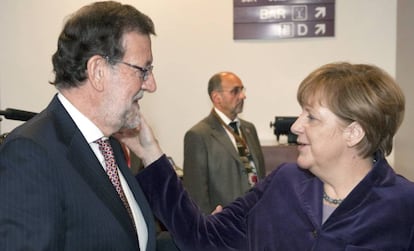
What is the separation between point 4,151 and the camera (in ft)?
3.19

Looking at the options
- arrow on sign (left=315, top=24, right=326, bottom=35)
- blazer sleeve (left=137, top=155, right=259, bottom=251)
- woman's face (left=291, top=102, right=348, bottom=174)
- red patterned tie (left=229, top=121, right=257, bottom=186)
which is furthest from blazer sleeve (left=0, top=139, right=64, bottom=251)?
arrow on sign (left=315, top=24, right=326, bottom=35)

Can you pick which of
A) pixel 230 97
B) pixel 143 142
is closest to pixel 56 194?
pixel 143 142

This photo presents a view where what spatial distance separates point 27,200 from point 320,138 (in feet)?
2.60

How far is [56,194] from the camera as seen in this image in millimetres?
987

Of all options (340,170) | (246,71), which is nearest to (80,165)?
(340,170)

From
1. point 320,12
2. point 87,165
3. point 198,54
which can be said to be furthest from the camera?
point 198,54

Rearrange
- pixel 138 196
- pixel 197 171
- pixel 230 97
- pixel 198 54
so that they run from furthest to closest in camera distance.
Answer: pixel 198 54 → pixel 230 97 → pixel 197 171 → pixel 138 196

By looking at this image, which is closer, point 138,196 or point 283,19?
point 138,196

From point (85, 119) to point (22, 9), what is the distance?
12.4ft

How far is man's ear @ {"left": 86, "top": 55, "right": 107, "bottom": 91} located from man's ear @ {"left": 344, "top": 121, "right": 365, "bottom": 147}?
27.1 inches

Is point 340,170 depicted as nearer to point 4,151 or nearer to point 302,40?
point 4,151

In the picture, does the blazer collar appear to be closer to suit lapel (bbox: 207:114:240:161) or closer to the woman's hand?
the woman's hand

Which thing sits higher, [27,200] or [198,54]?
[198,54]

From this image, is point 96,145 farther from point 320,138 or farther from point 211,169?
point 211,169
